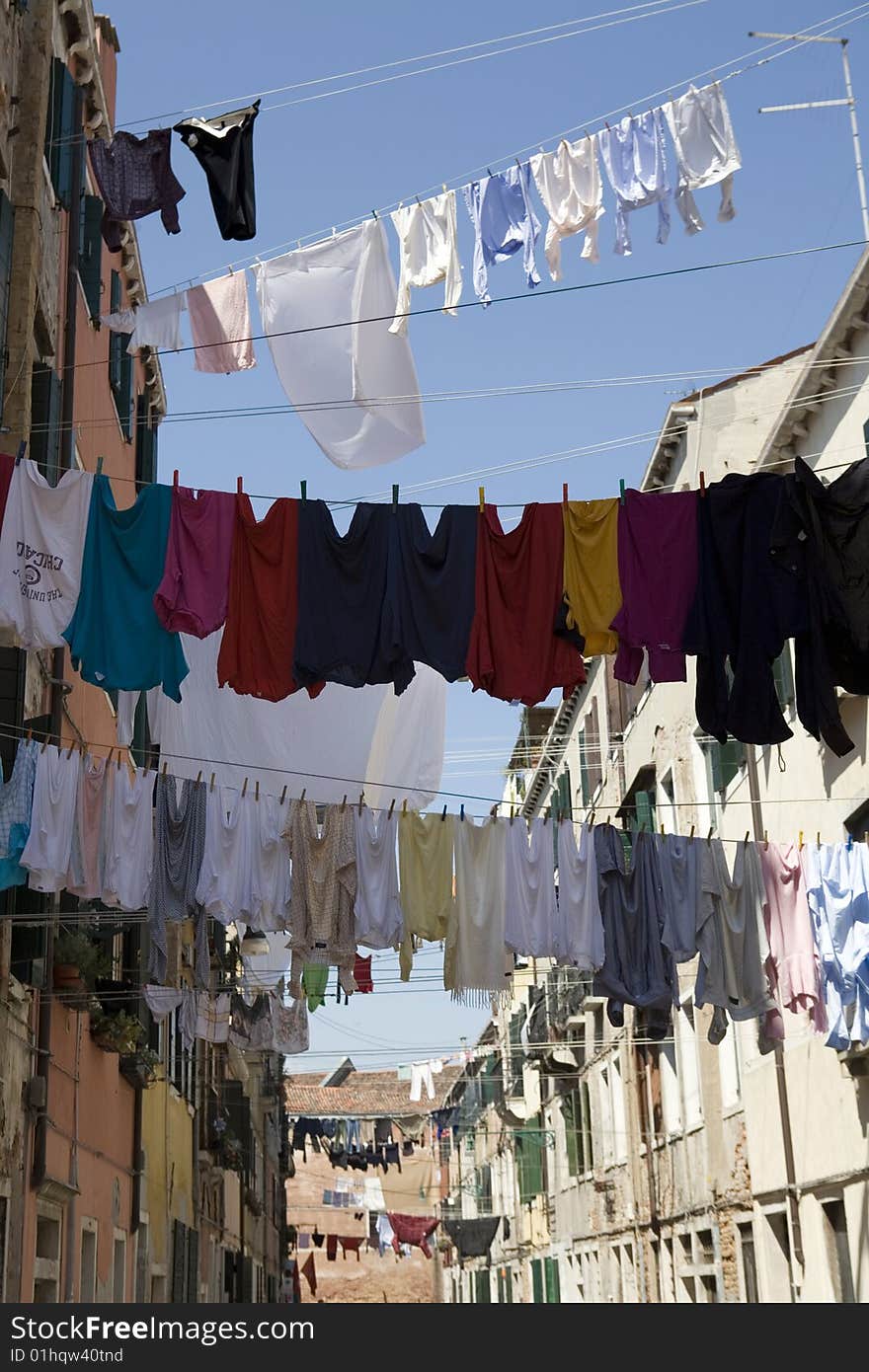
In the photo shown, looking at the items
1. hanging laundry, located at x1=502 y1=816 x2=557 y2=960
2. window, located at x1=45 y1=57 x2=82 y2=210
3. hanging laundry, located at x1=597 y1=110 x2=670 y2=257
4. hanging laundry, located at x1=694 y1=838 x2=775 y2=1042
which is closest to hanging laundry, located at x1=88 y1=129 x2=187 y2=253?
window, located at x1=45 y1=57 x2=82 y2=210

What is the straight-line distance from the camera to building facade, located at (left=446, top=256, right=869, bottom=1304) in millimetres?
15648

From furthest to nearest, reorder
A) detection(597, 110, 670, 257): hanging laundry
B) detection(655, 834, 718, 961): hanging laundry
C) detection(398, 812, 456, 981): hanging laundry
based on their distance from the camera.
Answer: detection(655, 834, 718, 961): hanging laundry < detection(398, 812, 456, 981): hanging laundry < detection(597, 110, 670, 257): hanging laundry

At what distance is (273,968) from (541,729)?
2536 cm

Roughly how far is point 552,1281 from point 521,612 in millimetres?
29221

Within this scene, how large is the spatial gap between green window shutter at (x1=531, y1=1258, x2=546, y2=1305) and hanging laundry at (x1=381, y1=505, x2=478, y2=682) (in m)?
30.8

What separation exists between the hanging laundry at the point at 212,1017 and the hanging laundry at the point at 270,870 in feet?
23.9

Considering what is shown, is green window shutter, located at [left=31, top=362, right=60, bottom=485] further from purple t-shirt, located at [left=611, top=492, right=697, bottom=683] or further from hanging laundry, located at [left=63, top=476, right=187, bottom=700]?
purple t-shirt, located at [left=611, top=492, right=697, bottom=683]

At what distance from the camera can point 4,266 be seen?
39.9ft

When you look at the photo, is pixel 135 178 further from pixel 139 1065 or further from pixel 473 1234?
pixel 473 1234

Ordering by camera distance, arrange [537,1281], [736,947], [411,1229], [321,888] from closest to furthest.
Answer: [321,888] < [736,947] < [537,1281] < [411,1229]

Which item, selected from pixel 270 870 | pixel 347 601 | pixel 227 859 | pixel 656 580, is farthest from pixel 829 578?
pixel 227 859

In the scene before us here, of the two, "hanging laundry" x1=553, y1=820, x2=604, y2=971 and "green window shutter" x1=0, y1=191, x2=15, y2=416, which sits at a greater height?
"green window shutter" x1=0, y1=191, x2=15, y2=416

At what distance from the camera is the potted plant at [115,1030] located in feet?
48.4

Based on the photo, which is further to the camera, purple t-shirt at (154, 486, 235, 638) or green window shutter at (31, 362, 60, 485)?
green window shutter at (31, 362, 60, 485)
